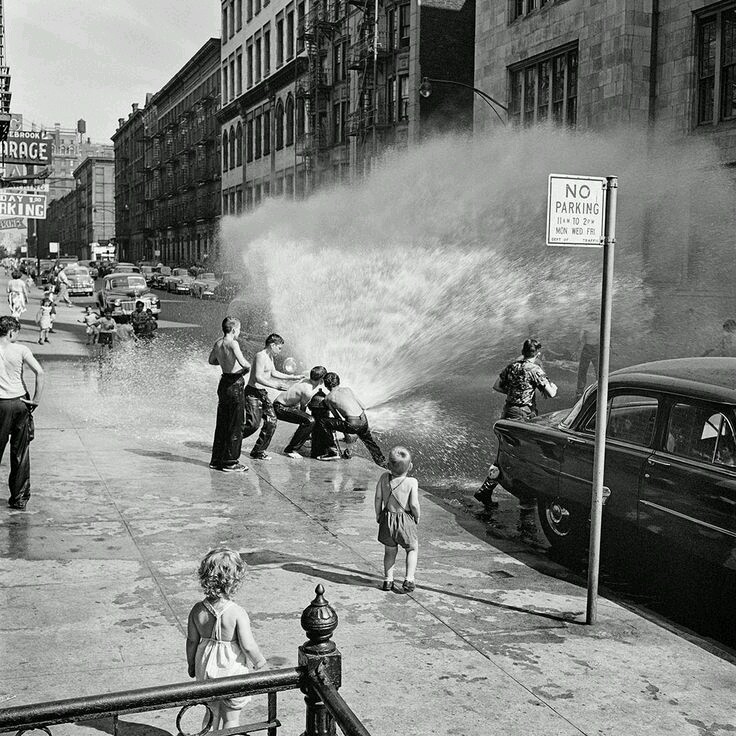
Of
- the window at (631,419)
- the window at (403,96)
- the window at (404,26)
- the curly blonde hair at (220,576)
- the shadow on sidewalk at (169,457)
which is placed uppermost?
the window at (404,26)

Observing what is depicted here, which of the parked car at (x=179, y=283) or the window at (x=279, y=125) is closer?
the parked car at (x=179, y=283)

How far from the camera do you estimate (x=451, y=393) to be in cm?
1758

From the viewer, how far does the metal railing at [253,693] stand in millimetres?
2768

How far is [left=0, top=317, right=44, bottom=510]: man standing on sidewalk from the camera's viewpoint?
27.7ft

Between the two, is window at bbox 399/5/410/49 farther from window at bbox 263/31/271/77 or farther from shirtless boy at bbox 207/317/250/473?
shirtless boy at bbox 207/317/250/473

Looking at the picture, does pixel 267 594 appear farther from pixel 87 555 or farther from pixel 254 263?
pixel 254 263

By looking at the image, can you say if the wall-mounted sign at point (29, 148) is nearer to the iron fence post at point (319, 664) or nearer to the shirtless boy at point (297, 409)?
the shirtless boy at point (297, 409)

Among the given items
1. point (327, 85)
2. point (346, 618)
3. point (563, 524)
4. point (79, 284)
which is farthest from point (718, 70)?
point (79, 284)

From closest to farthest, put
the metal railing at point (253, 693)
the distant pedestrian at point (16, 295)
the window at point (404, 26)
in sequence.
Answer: the metal railing at point (253, 693) → the distant pedestrian at point (16, 295) → the window at point (404, 26)

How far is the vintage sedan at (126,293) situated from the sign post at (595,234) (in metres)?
28.9

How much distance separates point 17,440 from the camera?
8.56 metres

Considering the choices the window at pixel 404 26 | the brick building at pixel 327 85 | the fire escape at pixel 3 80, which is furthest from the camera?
the window at pixel 404 26

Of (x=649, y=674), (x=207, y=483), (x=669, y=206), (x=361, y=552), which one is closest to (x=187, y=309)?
(x=669, y=206)

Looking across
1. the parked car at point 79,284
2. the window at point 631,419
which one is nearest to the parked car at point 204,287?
the parked car at point 79,284
